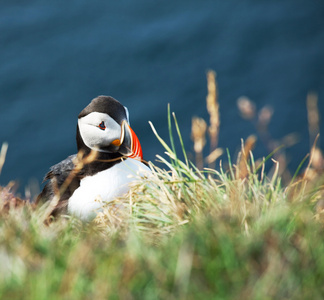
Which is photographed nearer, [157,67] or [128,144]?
[128,144]

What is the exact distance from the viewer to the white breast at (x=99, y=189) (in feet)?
Answer: 15.6

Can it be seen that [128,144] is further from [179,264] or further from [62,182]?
[179,264]

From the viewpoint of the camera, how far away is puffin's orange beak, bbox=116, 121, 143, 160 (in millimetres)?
5207

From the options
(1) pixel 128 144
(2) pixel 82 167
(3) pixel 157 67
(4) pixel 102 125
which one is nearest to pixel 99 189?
(2) pixel 82 167

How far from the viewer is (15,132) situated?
13.0 metres

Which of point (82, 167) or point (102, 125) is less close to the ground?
point (102, 125)

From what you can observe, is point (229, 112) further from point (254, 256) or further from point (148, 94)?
point (254, 256)

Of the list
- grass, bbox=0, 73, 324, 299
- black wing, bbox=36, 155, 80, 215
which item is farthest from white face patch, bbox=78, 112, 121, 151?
grass, bbox=0, 73, 324, 299

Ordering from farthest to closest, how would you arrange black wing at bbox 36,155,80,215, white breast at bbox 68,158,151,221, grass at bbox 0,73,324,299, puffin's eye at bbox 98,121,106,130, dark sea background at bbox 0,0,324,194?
dark sea background at bbox 0,0,324,194, puffin's eye at bbox 98,121,106,130, black wing at bbox 36,155,80,215, white breast at bbox 68,158,151,221, grass at bbox 0,73,324,299

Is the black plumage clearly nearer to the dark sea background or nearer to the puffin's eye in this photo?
the puffin's eye

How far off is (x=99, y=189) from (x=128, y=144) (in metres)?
0.56

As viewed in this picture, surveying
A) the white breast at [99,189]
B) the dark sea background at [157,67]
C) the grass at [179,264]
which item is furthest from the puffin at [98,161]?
the dark sea background at [157,67]

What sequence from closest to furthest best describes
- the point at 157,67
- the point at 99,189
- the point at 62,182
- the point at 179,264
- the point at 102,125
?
the point at 179,264 → the point at 99,189 → the point at 62,182 → the point at 102,125 → the point at 157,67

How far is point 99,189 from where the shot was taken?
493 centimetres
